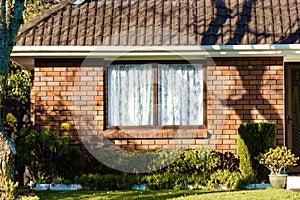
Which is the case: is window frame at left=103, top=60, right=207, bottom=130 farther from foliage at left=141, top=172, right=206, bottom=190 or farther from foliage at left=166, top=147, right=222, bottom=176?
foliage at left=141, top=172, right=206, bottom=190

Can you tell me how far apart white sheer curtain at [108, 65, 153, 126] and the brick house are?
0.02m

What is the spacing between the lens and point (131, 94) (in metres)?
15.3

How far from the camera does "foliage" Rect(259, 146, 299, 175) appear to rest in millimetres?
13516

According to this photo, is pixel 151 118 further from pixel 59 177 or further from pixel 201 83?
pixel 59 177

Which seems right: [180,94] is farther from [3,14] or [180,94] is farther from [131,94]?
[3,14]

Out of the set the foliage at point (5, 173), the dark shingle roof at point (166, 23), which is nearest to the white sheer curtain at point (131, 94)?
the dark shingle roof at point (166, 23)

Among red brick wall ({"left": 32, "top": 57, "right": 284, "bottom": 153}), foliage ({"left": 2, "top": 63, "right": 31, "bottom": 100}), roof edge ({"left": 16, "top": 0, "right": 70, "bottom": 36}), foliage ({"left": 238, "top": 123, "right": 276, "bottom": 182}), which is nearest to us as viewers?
foliage ({"left": 238, "top": 123, "right": 276, "bottom": 182})

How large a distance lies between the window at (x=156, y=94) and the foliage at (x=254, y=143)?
1456 millimetres

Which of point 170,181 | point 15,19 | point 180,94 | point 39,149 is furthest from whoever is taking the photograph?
point 180,94

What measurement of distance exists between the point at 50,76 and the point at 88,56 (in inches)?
37.9

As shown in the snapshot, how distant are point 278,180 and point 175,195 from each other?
214cm

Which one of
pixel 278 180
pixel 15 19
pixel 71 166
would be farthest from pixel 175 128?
pixel 15 19

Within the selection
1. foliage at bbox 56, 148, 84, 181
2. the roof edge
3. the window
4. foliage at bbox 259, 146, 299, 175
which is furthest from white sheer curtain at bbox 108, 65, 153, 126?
foliage at bbox 259, 146, 299, 175

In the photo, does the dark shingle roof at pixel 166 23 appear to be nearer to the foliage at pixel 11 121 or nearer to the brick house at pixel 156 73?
the brick house at pixel 156 73
